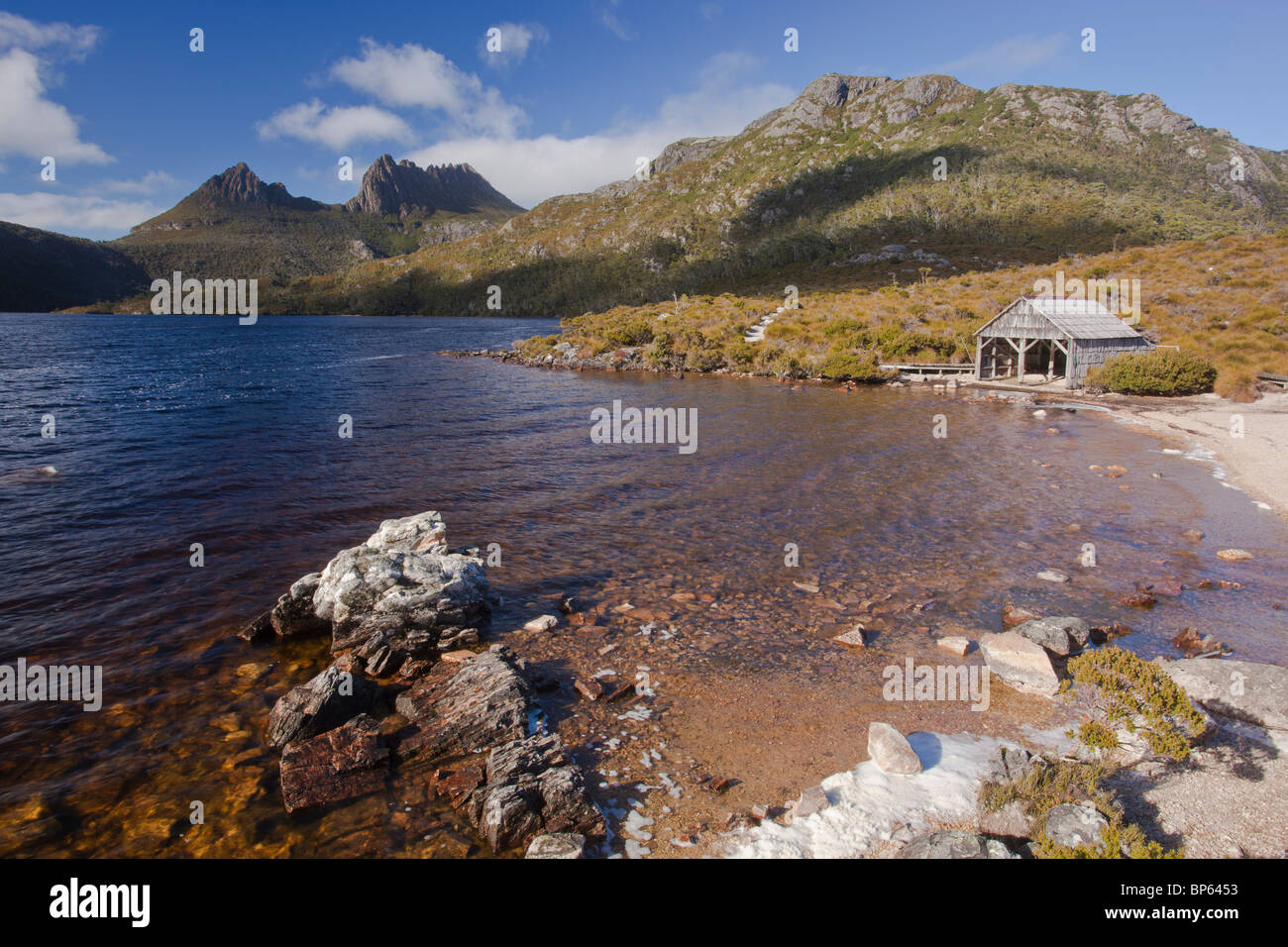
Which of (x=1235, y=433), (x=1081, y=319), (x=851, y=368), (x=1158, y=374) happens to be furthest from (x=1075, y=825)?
(x=851, y=368)

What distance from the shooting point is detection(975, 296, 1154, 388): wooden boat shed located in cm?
3691

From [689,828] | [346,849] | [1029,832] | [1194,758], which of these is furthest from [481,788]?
[1194,758]

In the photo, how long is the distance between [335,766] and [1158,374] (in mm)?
45398

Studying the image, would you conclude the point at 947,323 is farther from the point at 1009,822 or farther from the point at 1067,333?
the point at 1009,822

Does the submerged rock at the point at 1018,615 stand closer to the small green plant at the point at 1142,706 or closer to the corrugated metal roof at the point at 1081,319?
the small green plant at the point at 1142,706

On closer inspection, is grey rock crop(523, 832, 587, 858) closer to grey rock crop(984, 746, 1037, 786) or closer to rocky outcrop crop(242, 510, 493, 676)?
grey rock crop(984, 746, 1037, 786)

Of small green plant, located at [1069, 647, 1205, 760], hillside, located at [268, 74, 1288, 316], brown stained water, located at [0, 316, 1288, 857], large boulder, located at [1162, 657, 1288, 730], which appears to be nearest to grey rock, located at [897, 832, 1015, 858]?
brown stained water, located at [0, 316, 1288, 857]

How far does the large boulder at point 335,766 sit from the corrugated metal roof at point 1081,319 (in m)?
42.8

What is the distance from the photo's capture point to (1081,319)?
37.5m

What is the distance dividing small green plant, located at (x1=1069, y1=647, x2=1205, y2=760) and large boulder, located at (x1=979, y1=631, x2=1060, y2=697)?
3.07 ft

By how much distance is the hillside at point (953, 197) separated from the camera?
3942 inches

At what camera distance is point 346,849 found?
646cm

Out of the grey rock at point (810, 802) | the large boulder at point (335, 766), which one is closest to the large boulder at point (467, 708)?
the large boulder at point (335, 766)
